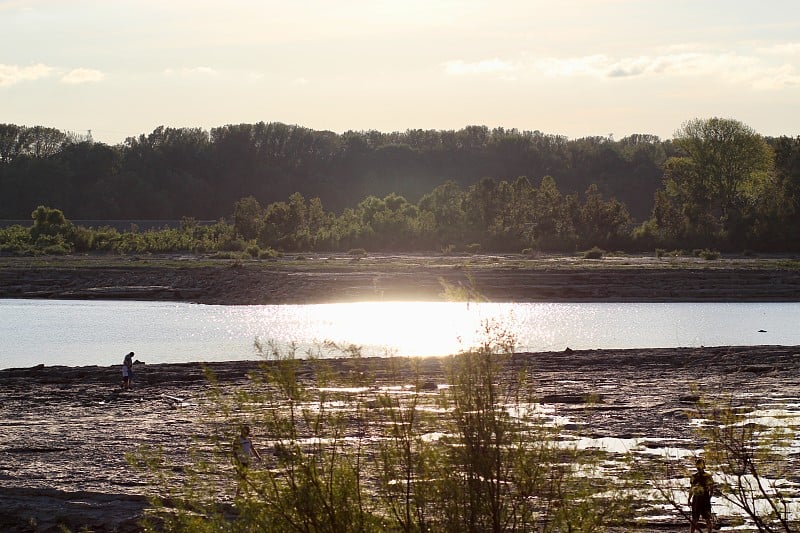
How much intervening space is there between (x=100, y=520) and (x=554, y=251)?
8340 centimetres

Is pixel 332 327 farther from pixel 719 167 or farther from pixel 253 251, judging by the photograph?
pixel 719 167

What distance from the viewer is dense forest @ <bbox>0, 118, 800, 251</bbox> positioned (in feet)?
323

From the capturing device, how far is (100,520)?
50.0 ft

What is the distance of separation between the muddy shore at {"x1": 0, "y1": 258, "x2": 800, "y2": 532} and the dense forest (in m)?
32.3

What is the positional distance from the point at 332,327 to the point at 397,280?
63.0 ft

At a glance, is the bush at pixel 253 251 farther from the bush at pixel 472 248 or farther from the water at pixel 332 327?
the water at pixel 332 327

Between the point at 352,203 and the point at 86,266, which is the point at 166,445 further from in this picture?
the point at 352,203

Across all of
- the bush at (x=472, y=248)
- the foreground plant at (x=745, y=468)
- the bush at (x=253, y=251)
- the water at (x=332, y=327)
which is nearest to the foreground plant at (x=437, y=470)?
the foreground plant at (x=745, y=468)

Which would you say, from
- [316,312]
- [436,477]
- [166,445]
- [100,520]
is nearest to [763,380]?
[166,445]

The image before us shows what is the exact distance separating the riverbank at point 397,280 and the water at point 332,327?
2.43 m

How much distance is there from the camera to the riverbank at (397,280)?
212 feet

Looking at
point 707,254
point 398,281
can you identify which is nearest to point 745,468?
point 398,281

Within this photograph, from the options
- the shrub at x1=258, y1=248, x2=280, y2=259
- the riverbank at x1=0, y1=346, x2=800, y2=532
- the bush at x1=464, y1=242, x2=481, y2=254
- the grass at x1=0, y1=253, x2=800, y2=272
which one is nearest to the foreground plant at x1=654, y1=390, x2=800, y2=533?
the riverbank at x1=0, y1=346, x2=800, y2=532

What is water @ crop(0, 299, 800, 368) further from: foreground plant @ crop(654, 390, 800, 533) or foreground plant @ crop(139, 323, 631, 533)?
foreground plant @ crop(139, 323, 631, 533)
